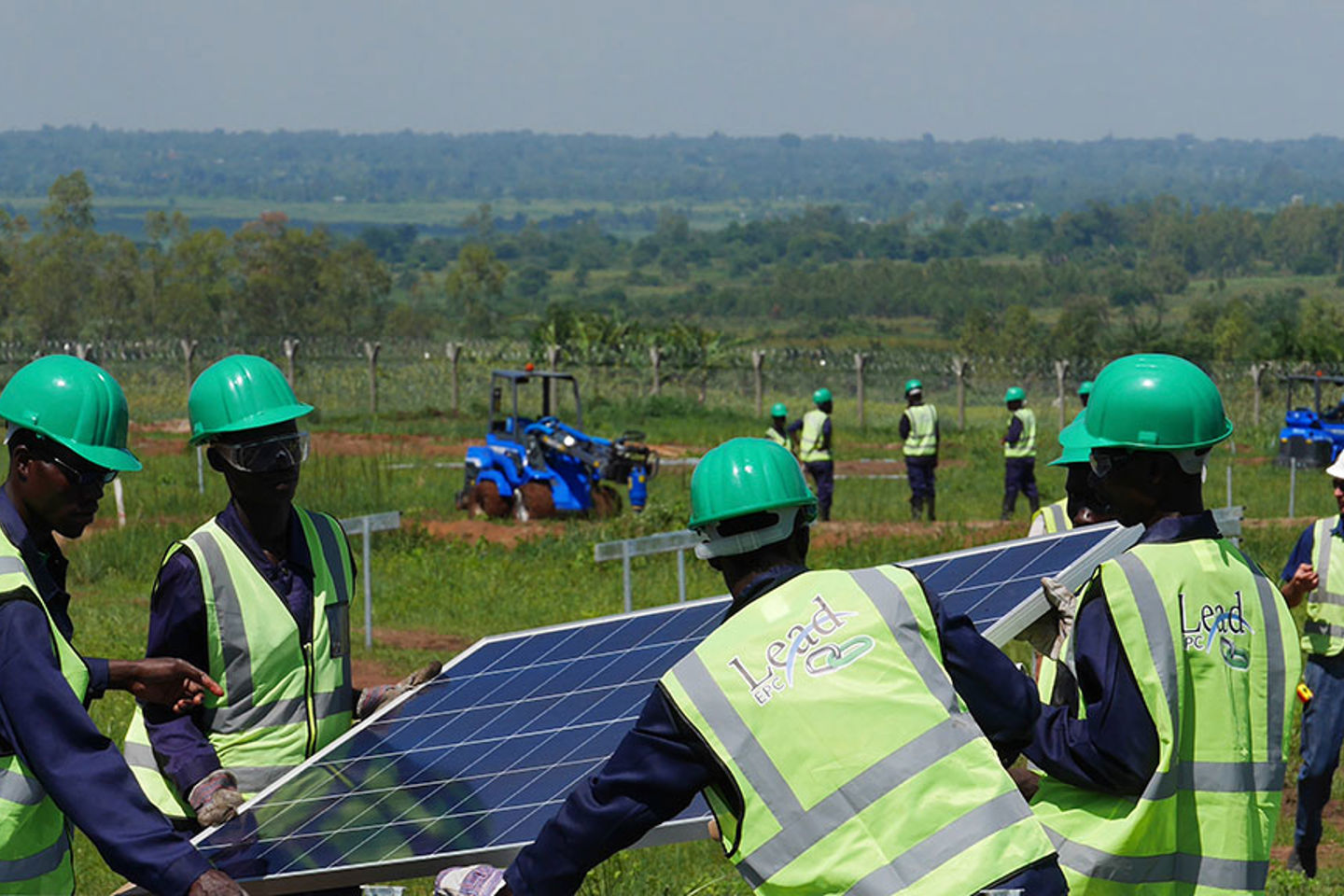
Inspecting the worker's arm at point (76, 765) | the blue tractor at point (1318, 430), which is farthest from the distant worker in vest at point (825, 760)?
the blue tractor at point (1318, 430)

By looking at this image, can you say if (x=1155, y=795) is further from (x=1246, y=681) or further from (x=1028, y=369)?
(x=1028, y=369)

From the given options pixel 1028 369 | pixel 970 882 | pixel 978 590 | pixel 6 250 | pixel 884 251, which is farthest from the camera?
pixel 884 251

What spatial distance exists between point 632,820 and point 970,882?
0.65 metres

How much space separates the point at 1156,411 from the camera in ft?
13.6

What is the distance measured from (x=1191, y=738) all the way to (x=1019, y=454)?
18478 millimetres

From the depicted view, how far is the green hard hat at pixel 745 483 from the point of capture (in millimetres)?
3742

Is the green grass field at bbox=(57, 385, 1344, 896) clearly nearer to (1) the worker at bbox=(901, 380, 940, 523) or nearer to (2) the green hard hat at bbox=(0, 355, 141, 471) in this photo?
(1) the worker at bbox=(901, 380, 940, 523)

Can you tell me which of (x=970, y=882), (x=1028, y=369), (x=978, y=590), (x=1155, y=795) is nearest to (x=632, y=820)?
(x=970, y=882)

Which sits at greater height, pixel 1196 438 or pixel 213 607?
pixel 1196 438

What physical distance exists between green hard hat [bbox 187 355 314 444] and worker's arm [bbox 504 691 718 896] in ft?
5.86

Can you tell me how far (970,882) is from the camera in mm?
3410

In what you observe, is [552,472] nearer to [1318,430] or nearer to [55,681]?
[1318,430]

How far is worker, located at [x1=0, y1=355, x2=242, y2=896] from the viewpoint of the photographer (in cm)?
379

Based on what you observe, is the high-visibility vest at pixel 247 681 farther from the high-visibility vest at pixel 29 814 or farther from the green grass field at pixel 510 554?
the green grass field at pixel 510 554
